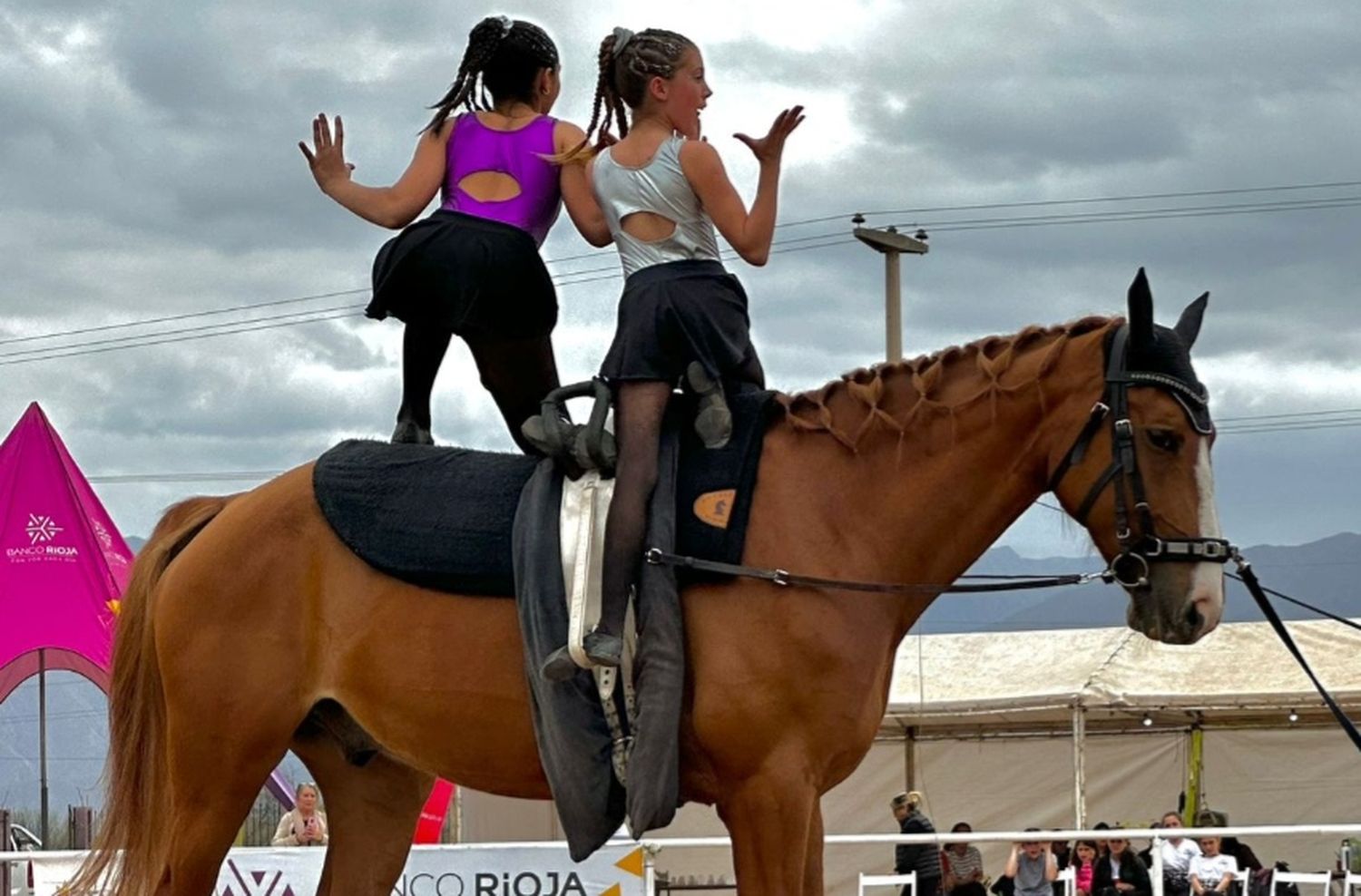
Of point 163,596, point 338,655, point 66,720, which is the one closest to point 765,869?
point 338,655

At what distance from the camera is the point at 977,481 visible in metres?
5.41

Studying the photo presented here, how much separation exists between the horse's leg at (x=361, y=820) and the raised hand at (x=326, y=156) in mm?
1830

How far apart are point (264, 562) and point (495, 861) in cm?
575

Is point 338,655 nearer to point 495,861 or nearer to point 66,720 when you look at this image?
point 495,861

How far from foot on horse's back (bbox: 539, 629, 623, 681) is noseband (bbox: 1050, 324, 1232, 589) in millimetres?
1335

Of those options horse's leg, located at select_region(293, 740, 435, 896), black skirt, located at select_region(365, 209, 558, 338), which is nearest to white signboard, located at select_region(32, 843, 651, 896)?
horse's leg, located at select_region(293, 740, 435, 896)

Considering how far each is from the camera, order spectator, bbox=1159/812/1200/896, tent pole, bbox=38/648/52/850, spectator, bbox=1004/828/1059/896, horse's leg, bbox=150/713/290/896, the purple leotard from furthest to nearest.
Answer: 1. spectator, bbox=1004/828/1059/896
2. spectator, bbox=1159/812/1200/896
3. tent pole, bbox=38/648/52/850
4. the purple leotard
5. horse's leg, bbox=150/713/290/896

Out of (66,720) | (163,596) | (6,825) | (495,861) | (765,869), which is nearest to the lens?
(765,869)

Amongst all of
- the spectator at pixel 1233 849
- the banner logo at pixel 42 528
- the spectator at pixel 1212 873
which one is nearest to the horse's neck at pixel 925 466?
the banner logo at pixel 42 528

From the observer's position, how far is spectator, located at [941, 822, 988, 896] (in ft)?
50.6

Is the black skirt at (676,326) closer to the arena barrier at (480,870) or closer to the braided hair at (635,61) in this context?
the braided hair at (635,61)

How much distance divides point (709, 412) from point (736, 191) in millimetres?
628

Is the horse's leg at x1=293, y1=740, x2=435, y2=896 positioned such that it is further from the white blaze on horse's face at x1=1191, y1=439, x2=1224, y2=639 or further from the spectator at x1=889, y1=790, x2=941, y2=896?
the spectator at x1=889, y1=790, x2=941, y2=896

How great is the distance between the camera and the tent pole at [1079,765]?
20.3 metres
